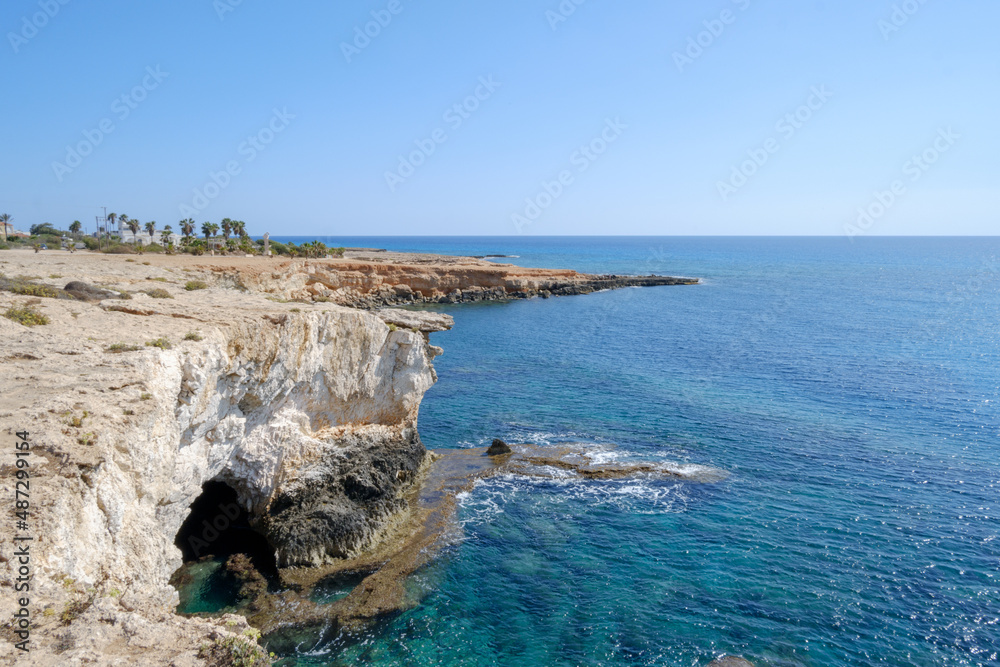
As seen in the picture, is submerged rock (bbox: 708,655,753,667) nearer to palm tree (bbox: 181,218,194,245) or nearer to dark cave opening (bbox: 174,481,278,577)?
dark cave opening (bbox: 174,481,278,577)

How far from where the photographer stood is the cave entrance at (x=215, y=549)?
17672mm

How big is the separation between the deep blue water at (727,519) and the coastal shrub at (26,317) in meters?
13.1

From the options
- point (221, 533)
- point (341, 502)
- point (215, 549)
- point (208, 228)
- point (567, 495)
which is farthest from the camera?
point (208, 228)

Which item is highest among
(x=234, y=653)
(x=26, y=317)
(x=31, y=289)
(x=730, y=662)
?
(x=31, y=289)

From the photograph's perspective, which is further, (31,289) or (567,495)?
(567,495)

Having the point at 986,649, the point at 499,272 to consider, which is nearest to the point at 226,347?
the point at 986,649

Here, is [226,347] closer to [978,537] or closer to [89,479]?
[89,479]

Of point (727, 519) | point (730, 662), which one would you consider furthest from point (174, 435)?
point (727, 519)

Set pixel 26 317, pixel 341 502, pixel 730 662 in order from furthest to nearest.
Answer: pixel 341 502
pixel 26 317
pixel 730 662

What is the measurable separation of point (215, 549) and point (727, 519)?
1917 cm

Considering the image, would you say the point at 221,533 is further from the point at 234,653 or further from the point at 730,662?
the point at 730,662

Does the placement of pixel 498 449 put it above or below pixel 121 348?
below

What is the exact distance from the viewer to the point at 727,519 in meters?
22.7

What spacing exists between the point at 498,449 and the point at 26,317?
1966cm
